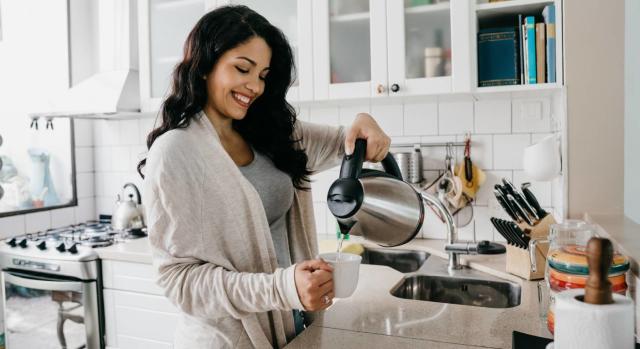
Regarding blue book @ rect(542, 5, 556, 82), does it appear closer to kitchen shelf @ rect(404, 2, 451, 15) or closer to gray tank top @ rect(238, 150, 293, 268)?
kitchen shelf @ rect(404, 2, 451, 15)

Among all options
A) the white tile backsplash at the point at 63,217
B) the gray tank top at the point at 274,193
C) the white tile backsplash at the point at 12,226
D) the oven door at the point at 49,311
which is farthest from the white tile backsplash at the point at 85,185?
the gray tank top at the point at 274,193

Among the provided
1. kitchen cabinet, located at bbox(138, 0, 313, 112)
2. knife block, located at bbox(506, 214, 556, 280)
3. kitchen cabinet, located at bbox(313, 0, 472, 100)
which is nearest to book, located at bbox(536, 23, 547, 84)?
kitchen cabinet, located at bbox(313, 0, 472, 100)

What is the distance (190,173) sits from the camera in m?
1.02

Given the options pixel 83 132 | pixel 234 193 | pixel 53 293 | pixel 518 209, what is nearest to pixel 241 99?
pixel 234 193

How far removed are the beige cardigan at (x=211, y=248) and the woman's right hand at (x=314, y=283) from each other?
0.02 m

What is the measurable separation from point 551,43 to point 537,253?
2.55 feet

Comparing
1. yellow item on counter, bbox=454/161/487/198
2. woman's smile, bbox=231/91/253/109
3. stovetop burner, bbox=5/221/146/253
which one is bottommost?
stovetop burner, bbox=5/221/146/253

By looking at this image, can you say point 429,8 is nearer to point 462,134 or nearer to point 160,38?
point 462,134

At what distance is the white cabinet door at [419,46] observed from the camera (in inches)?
74.5

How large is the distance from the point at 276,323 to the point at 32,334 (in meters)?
1.70

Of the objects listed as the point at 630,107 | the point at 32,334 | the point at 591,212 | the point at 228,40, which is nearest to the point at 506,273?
the point at 591,212

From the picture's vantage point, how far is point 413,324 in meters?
1.15

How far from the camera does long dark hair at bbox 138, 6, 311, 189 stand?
44.1 inches

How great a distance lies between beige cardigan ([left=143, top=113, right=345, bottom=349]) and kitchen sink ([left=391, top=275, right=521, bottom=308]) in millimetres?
624
